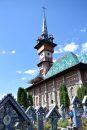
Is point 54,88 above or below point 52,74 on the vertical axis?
below

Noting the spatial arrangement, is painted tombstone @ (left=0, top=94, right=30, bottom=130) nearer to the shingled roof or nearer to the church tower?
the shingled roof

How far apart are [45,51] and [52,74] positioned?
11114 millimetres

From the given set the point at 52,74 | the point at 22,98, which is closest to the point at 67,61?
the point at 52,74

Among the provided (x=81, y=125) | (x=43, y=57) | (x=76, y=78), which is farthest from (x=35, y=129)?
(x=43, y=57)

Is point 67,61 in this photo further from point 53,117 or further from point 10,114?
point 10,114

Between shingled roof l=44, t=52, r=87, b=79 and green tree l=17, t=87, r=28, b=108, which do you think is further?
shingled roof l=44, t=52, r=87, b=79

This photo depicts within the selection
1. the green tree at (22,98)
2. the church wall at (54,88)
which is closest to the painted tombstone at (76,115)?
the church wall at (54,88)

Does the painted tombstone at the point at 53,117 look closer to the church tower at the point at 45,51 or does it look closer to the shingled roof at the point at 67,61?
the shingled roof at the point at 67,61

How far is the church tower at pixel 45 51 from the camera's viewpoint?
2440 inches

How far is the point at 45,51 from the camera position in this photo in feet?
210

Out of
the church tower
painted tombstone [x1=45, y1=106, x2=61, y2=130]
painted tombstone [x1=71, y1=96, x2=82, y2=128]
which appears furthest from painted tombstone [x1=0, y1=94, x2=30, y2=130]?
the church tower

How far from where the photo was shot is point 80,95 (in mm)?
37375

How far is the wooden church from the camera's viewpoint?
4406 centimetres

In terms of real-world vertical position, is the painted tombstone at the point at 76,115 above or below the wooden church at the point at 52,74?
below
